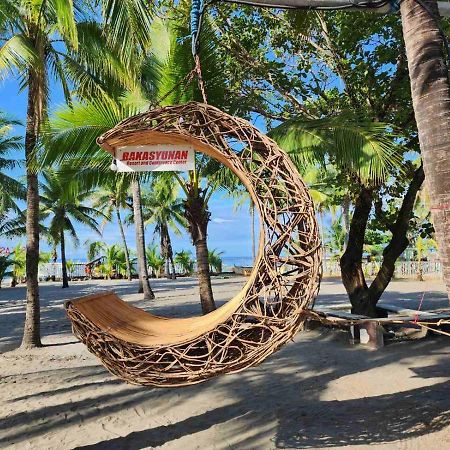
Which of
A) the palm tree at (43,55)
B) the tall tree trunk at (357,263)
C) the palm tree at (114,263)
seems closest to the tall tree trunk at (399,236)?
the tall tree trunk at (357,263)

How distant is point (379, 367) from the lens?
7145mm

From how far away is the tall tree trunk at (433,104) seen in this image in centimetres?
342

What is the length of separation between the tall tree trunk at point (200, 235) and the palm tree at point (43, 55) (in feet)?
9.76

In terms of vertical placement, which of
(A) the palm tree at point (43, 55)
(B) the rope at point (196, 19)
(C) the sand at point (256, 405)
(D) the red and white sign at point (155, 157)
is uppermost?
(A) the palm tree at point (43, 55)

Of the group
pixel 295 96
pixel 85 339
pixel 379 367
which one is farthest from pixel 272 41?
pixel 85 339

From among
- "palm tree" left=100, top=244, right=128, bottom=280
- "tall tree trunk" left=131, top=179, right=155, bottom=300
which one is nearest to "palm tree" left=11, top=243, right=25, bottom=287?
"palm tree" left=100, top=244, right=128, bottom=280

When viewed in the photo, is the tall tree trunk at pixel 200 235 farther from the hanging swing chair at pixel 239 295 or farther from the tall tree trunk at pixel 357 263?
the hanging swing chair at pixel 239 295

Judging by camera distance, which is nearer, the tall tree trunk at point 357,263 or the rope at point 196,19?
the rope at point 196,19

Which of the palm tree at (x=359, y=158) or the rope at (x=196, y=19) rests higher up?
the rope at (x=196, y=19)

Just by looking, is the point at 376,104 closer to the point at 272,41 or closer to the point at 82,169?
the point at 272,41

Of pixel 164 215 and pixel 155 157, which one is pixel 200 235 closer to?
pixel 155 157

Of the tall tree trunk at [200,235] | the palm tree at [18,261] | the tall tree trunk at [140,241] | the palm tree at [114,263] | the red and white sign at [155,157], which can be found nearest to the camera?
the red and white sign at [155,157]

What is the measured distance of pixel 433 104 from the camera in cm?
346

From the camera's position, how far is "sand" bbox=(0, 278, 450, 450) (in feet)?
15.1
